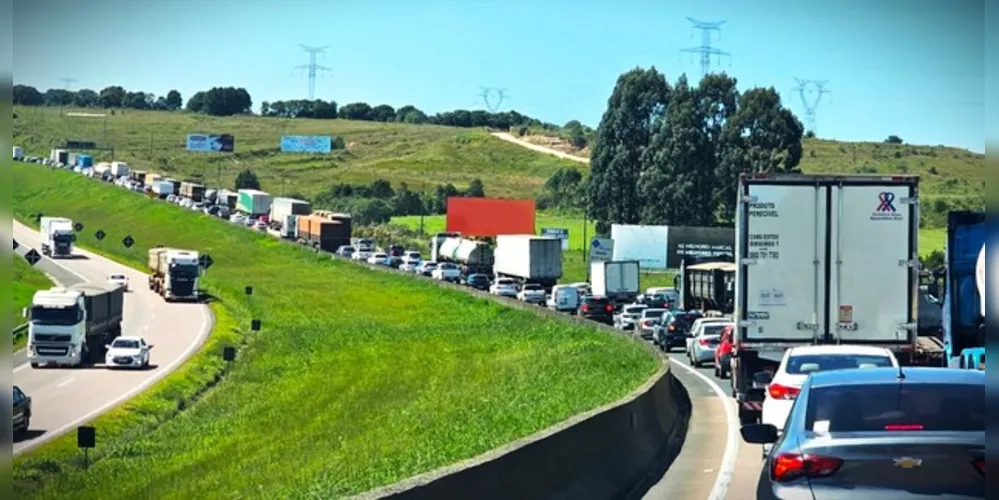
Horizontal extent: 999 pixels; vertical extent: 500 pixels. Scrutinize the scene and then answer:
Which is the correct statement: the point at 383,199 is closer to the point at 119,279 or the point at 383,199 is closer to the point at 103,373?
the point at 119,279

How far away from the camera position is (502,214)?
401 ft

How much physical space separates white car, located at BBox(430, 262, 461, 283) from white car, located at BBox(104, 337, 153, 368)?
37246 millimetres

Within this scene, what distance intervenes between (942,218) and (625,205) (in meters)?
26.3

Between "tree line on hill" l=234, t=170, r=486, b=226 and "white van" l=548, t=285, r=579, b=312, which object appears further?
"tree line on hill" l=234, t=170, r=486, b=226

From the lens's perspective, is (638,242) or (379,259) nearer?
(638,242)

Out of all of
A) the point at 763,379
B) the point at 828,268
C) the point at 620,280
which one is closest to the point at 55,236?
the point at 620,280

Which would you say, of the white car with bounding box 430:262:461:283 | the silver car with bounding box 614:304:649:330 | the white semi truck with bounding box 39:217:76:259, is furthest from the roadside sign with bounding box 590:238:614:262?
the white semi truck with bounding box 39:217:76:259

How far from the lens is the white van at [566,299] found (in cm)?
8388

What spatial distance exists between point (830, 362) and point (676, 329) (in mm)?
39426

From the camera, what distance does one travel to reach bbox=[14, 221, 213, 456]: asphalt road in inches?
2032

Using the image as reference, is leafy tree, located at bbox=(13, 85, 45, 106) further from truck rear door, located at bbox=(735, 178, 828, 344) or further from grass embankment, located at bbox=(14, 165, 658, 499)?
truck rear door, located at bbox=(735, 178, 828, 344)

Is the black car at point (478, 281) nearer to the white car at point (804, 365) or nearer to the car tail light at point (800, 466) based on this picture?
the white car at point (804, 365)

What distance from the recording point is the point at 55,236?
12362 cm

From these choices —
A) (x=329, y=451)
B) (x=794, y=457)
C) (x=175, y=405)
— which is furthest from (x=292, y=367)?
(x=794, y=457)
